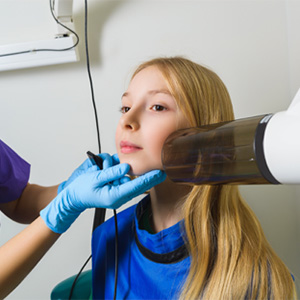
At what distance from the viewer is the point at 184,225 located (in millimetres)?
978

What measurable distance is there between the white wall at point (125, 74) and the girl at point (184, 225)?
464 millimetres

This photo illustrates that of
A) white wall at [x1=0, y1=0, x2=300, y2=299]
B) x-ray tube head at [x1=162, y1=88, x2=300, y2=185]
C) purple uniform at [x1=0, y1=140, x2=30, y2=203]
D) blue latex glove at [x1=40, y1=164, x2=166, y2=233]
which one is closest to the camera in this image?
x-ray tube head at [x1=162, y1=88, x2=300, y2=185]

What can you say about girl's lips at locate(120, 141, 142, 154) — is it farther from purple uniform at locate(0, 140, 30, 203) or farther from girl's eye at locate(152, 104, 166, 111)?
purple uniform at locate(0, 140, 30, 203)

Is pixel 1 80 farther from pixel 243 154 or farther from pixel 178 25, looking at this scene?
pixel 243 154

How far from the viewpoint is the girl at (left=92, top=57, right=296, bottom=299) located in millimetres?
913

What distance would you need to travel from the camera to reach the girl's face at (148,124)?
915 millimetres

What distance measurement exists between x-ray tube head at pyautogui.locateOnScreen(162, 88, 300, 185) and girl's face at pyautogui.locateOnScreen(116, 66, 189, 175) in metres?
0.05

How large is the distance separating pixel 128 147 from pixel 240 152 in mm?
351

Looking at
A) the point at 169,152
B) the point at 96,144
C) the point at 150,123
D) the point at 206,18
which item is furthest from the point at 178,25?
the point at 169,152

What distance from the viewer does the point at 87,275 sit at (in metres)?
1.25

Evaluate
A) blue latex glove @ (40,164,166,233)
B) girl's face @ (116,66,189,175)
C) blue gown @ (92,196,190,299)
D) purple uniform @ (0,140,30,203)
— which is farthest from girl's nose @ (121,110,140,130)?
purple uniform @ (0,140,30,203)

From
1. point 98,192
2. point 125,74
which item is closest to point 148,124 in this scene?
point 98,192

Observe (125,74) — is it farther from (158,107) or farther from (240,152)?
(240,152)

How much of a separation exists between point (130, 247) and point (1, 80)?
0.95 metres
